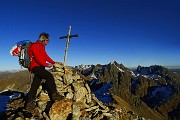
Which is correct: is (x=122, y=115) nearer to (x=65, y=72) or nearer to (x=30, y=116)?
(x=65, y=72)

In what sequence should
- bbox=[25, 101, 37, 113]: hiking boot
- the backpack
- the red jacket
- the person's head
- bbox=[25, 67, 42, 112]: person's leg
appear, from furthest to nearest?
1. bbox=[25, 101, 37, 113]: hiking boot
2. bbox=[25, 67, 42, 112]: person's leg
3. the backpack
4. the person's head
5. the red jacket

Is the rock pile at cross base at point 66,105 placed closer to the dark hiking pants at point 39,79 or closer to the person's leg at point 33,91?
the person's leg at point 33,91

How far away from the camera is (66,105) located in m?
23.2

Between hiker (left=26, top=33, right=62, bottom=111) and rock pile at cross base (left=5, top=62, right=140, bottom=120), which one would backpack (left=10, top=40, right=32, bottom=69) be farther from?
rock pile at cross base (left=5, top=62, right=140, bottom=120)

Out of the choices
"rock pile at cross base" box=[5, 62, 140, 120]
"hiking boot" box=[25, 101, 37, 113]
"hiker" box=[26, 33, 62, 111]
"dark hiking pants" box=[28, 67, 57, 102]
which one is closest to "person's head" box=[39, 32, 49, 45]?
"hiker" box=[26, 33, 62, 111]

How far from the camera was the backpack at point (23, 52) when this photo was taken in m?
16.3

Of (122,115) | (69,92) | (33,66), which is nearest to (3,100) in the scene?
(69,92)

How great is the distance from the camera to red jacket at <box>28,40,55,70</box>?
623 inches

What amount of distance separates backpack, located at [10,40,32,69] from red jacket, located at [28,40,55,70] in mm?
283

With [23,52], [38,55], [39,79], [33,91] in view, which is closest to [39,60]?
[38,55]

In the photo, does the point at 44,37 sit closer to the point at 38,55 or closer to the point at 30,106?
the point at 38,55

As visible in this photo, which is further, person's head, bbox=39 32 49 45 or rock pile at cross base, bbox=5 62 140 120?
rock pile at cross base, bbox=5 62 140 120

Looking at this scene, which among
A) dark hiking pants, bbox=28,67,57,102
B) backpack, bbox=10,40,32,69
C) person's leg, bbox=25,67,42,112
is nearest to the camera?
backpack, bbox=10,40,32,69

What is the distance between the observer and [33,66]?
16.4m
